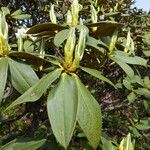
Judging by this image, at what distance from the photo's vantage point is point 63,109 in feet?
3.77

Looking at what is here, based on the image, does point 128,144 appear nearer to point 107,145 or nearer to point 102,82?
point 107,145

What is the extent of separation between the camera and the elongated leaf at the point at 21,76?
4.18 feet

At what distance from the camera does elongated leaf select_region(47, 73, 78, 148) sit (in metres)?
1.11

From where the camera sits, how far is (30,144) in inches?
56.1

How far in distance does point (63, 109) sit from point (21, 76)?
21 cm

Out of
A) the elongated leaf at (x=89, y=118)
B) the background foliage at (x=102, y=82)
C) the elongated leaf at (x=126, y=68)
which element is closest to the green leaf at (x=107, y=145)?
the background foliage at (x=102, y=82)

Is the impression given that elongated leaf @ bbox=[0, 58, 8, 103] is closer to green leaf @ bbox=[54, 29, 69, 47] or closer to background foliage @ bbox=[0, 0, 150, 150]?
background foliage @ bbox=[0, 0, 150, 150]

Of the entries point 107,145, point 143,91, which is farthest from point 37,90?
point 143,91

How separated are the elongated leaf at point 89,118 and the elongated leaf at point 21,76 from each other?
177 mm

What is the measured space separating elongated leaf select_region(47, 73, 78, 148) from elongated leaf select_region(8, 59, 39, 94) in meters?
0.13

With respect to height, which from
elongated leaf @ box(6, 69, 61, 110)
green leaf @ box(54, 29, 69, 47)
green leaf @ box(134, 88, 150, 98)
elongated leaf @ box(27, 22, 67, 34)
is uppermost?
elongated leaf @ box(27, 22, 67, 34)

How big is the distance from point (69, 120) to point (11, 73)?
261 millimetres

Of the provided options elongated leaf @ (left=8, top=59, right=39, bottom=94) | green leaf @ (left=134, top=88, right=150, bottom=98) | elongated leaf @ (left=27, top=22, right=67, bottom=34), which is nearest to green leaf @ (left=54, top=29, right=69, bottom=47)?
elongated leaf @ (left=27, top=22, right=67, bottom=34)

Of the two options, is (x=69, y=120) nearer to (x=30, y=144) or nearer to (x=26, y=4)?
(x=30, y=144)
